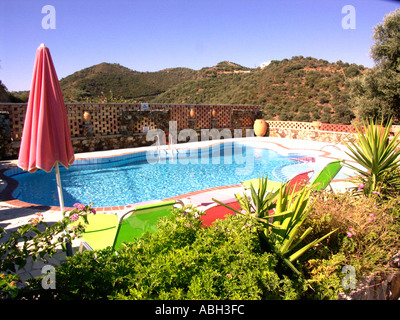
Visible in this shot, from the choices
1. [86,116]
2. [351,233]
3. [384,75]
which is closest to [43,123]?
[351,233]

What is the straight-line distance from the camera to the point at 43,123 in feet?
11.1

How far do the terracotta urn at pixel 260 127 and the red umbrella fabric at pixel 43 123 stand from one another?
43.7 feet

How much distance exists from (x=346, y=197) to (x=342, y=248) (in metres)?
0.92

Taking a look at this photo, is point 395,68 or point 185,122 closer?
point 395,68

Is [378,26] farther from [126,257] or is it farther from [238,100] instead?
[238,100]

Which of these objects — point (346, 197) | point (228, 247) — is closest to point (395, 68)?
point (346, 197)

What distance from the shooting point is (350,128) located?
14.1 metres

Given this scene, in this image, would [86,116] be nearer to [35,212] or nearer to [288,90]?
[35,212]

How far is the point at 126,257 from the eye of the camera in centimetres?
191

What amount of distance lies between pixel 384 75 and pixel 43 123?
40.8 ft
